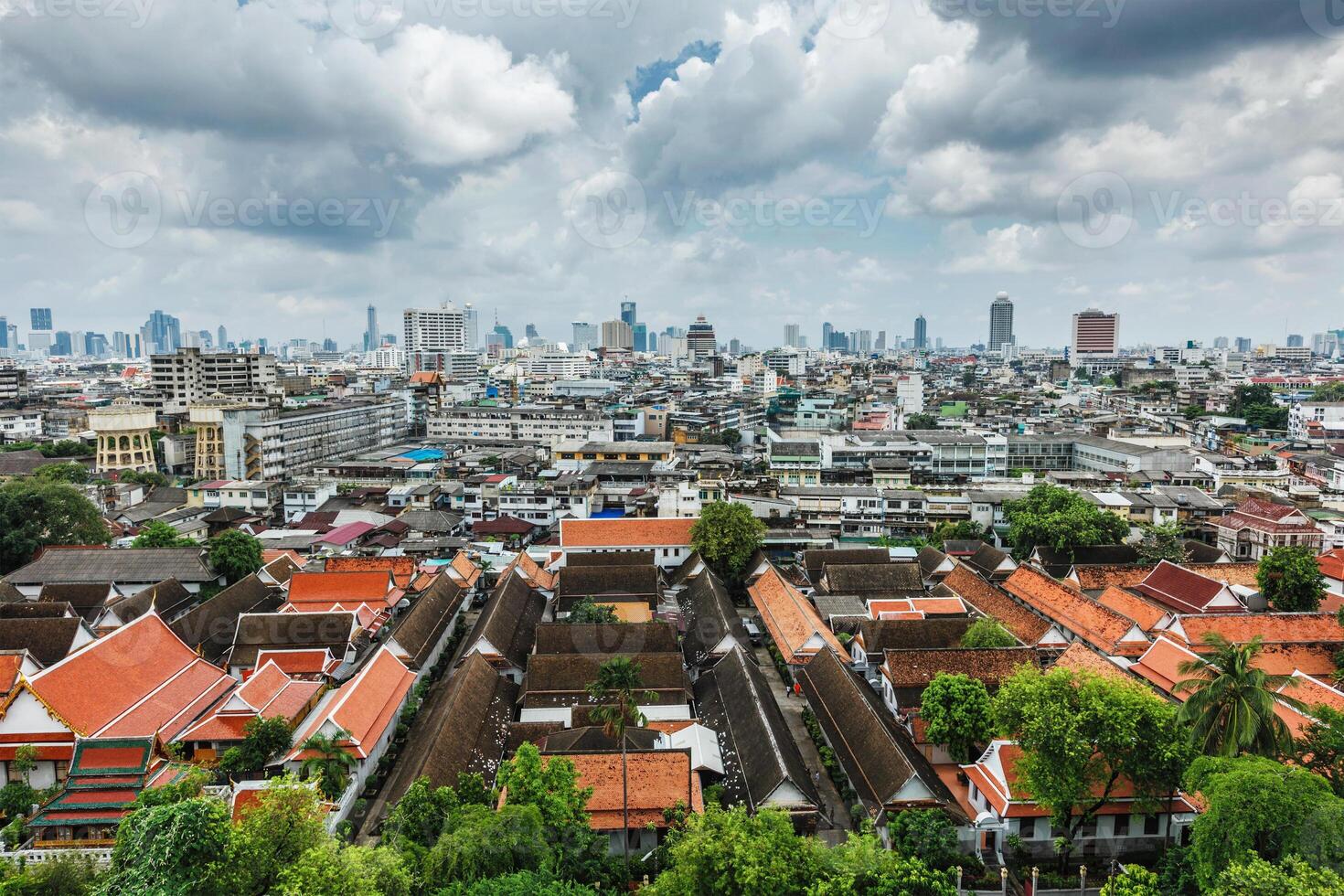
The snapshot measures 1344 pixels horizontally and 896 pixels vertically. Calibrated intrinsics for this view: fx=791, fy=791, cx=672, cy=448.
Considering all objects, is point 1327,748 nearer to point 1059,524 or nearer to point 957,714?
point 957,714

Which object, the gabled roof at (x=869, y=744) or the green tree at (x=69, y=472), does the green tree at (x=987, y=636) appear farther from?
the green tree at (x=69, y=472)

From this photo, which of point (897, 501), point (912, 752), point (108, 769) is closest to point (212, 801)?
point (108, 769)

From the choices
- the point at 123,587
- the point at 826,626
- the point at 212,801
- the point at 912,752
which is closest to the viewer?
the point at 212,801

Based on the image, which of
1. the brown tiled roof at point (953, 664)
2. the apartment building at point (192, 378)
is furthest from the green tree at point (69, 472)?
the brown tiled roof at point (953, 664)

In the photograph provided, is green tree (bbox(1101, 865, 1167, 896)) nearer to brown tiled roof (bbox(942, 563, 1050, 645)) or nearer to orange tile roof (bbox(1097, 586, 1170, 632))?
brown tiled roof (bbox(942, 563, 1050, 645))

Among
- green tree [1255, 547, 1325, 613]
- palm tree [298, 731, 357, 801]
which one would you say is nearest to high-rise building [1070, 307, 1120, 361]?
green tree [1255, 547, 1325, 613]

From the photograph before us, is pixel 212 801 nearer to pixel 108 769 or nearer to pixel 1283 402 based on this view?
pixel 108 769
